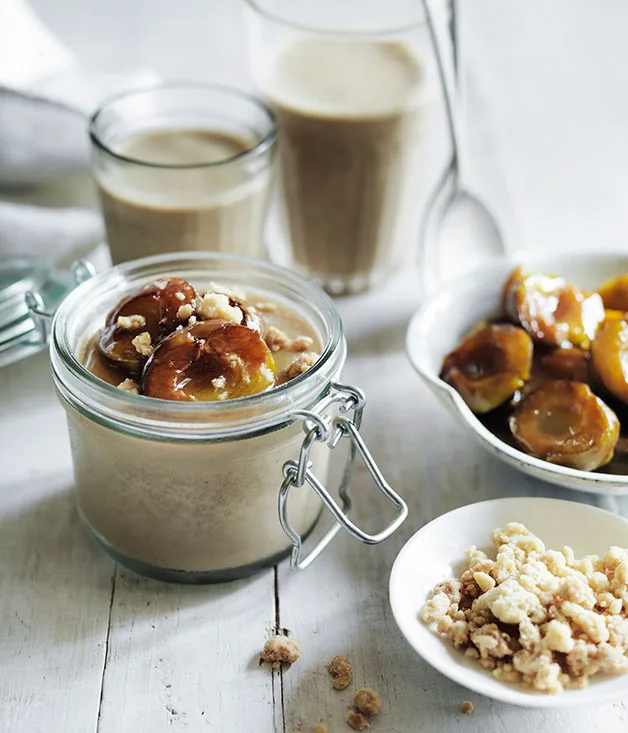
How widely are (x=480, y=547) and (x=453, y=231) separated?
0.65m

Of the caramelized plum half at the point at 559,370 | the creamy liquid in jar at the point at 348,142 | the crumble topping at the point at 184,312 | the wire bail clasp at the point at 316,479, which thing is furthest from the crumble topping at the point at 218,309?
the creamy liquid in jar at the point at 348,142

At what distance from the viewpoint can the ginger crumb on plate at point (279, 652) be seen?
99 cm

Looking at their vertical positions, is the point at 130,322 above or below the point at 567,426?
above

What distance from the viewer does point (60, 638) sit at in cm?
102

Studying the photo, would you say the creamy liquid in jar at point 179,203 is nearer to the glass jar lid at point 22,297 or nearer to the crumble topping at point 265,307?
the glass jar lid at point 22,297

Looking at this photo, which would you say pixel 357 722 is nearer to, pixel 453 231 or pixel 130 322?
pixel 130 322

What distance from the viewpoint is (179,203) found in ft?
4.61

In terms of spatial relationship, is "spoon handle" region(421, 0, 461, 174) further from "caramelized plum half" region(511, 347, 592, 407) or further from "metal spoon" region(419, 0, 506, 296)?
"caramelized plum half" region(511, 347, 592, 407)

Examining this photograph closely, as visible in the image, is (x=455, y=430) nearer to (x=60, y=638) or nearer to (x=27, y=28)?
(x=60, y=638)

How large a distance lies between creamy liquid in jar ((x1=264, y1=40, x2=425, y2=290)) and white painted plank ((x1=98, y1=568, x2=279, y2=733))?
0.64 meters

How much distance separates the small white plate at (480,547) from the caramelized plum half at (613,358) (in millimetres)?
153

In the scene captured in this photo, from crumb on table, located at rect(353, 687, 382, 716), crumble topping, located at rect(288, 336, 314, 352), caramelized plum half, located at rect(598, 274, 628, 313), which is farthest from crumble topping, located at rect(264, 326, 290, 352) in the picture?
caramelized plum half, located at rect(598, 274, 628, 313)

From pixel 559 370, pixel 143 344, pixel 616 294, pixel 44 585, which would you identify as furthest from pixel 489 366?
pixel 44 585

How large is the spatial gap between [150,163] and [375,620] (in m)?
0.68
